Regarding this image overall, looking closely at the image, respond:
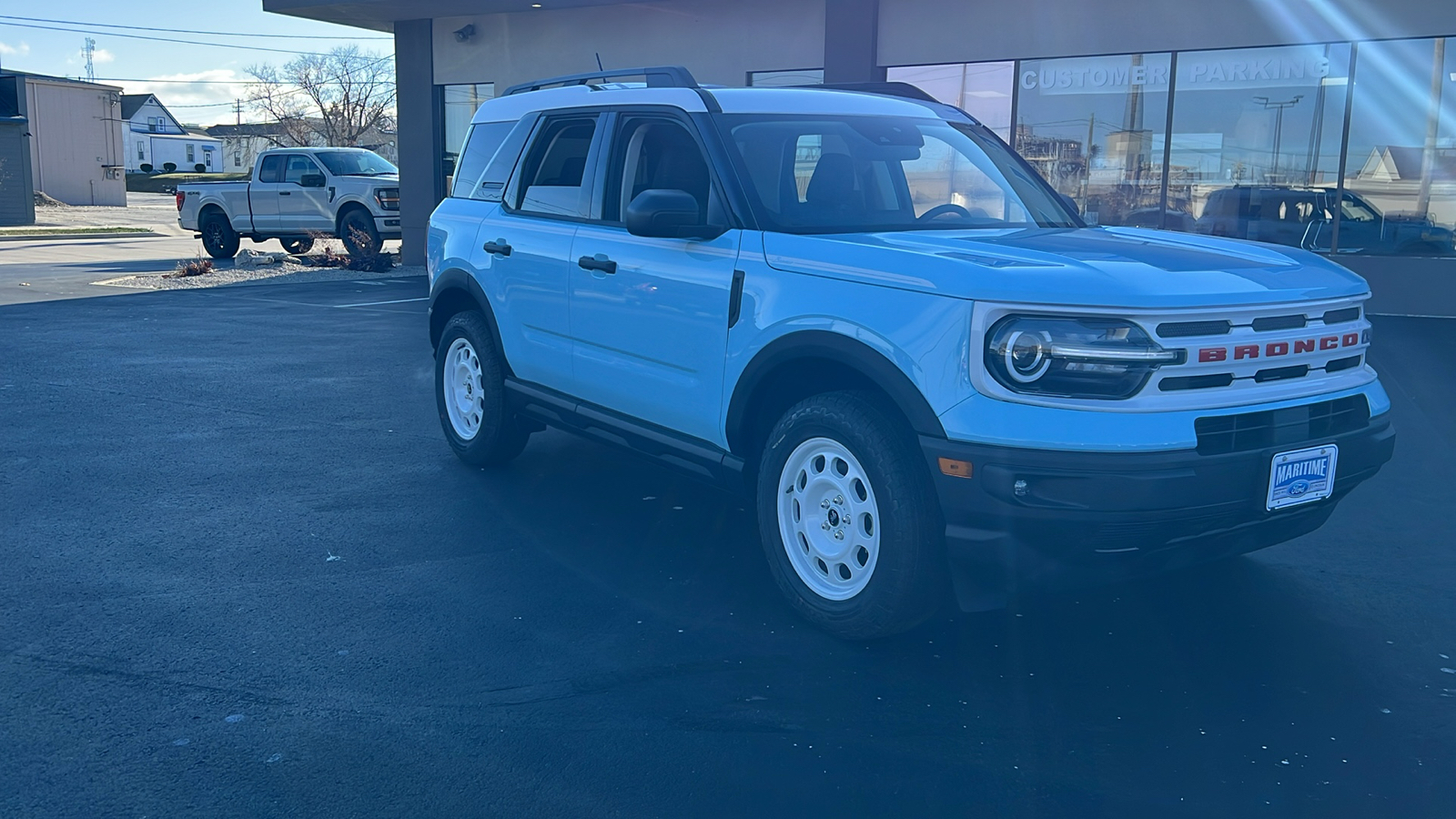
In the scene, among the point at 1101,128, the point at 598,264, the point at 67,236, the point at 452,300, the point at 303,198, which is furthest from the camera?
the point at 67,236

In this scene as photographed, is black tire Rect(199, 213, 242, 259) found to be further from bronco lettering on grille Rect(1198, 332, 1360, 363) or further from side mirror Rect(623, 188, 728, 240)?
bronco lettering on grille Rect(1198, 332, 1360, 363)

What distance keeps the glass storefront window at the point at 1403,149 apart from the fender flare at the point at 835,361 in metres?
12.1

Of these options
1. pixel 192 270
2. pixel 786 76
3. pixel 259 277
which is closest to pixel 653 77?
pixel 786 76

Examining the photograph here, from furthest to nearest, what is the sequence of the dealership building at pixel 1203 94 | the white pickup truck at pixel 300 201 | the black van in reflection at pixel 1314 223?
1. the white pickup truck at pixel 300 201
2. the black van in reflection at pixel 1314 223
3. the dealership building at pixel 1203 94

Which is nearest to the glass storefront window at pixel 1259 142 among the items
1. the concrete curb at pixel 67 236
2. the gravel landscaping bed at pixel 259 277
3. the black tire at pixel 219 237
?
the gravel landscaping bed at pixel 259 277

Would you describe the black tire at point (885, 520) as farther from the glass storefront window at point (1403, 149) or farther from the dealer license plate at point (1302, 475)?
the glass storefront window at point (1403, 149)

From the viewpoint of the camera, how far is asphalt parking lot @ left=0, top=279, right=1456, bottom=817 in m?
3.33

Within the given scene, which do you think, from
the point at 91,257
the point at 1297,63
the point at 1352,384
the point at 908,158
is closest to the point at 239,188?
the point at 91,257

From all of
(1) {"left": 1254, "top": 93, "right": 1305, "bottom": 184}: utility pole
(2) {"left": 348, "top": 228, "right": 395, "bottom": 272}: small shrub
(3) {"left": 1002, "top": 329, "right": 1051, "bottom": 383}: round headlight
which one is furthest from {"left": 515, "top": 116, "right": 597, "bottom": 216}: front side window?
(2) {"left": 348, "top": 228, "right": 395, "bottom": 272}: small shrub

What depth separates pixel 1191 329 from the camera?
3789mm

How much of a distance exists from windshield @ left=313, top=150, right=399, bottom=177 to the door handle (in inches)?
711

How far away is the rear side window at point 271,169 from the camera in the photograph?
75.4 feet

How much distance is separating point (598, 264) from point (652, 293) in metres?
0.45

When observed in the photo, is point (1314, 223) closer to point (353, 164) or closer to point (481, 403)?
point (481, 403)
